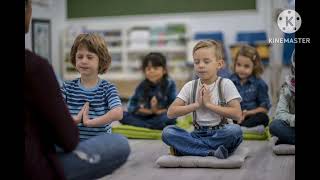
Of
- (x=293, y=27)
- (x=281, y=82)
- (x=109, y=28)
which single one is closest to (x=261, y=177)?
(x=293, y=27)

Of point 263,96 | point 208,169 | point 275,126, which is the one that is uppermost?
point 263,96

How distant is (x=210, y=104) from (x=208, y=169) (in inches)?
8.0

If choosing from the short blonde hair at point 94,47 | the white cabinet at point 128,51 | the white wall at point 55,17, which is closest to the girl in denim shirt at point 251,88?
the white cabinet at point 128,51

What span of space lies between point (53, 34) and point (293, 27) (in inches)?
27.3

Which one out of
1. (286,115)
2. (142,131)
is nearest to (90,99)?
(142,131)

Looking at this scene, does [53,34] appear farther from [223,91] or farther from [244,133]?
[244,133]

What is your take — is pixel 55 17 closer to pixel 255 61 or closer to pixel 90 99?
pixel 90 99

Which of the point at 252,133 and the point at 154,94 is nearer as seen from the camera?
the point at 252,133

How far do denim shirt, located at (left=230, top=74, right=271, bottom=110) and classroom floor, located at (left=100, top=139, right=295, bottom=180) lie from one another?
126 mm

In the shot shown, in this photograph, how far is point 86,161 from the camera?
1180 millimetres

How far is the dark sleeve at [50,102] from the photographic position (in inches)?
42.3

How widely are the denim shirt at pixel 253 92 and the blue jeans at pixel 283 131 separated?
0.26ft

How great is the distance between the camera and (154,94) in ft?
5.82

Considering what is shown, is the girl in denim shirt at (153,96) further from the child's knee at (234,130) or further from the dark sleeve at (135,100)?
the child's knee at (234,130)
